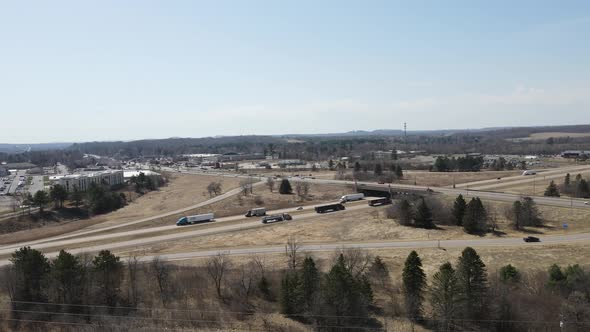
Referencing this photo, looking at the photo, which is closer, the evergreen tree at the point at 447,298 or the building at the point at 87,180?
the evergreen tree at the point at 447,298

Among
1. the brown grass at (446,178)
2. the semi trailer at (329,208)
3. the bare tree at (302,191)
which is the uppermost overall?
the brown grass at (446,178)

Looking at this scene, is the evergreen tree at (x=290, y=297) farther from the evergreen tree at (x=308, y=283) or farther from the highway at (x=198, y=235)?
the highway at (x=198, y=235)

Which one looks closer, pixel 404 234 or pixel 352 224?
pixel 404 234

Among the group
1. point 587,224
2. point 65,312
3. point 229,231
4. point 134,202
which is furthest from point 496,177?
point 65,312

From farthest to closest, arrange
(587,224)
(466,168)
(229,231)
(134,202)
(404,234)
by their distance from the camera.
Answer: (466,168)
(134,202)
(229,231)
(404,234)
(587,224)

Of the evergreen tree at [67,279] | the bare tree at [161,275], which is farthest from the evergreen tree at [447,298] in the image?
the evergreen tree at [67,279]

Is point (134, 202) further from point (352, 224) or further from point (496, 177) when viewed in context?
point (496, 177)

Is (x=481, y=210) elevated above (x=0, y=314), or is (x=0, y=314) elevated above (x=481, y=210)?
(x=481, y=210)
